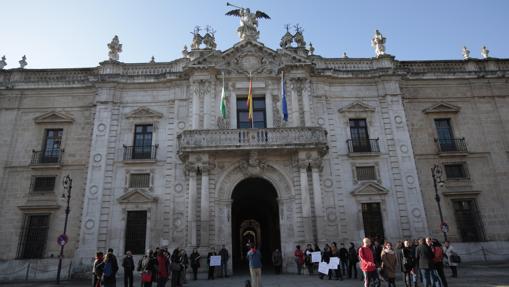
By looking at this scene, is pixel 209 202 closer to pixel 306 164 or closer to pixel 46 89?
pixel 306 164

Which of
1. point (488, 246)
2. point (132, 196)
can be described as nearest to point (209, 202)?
point (132, 196)

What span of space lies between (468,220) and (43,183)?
80.3 feet

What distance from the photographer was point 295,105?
20.4 metres

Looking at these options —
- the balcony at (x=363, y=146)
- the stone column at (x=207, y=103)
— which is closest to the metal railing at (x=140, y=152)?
the stone column at (x=207, y=103)

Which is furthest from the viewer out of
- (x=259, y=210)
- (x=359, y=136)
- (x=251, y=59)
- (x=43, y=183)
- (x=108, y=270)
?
(x=259, y=210)

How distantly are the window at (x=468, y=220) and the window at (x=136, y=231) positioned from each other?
1751 centimetres

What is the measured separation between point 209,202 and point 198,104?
5977mm

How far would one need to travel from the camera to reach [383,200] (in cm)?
1916

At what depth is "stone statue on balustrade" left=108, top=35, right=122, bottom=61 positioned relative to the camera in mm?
22186

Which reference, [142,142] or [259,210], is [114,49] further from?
[259,210]

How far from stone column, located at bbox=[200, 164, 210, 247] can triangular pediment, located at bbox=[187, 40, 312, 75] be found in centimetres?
680

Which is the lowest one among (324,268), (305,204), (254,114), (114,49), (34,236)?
(324,268)

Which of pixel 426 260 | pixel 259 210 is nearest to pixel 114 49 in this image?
pixel 259 210

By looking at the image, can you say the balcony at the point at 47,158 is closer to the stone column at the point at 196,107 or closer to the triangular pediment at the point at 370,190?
the stone column at the point at 196,107
